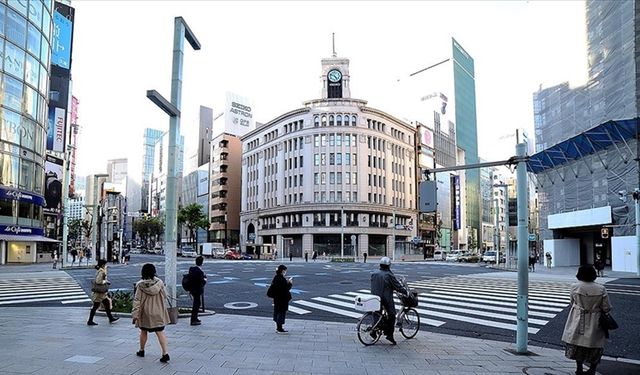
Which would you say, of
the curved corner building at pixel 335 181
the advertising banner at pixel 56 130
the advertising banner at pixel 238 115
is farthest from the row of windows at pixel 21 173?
the advertising banner at pixel 238 115

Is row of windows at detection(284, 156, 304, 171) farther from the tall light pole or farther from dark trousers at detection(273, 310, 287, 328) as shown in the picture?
dark trousers at detection(273, 310, 287, 328)

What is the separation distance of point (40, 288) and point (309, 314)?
15.3 m

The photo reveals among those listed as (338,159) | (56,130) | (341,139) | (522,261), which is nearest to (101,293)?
(522,261)

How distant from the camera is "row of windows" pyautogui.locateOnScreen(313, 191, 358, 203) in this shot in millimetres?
76875

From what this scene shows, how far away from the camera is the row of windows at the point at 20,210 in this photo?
46.3 m

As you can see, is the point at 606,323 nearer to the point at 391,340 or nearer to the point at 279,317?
the point at 391,340

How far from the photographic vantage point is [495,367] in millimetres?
7582

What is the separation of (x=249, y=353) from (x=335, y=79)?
262ft

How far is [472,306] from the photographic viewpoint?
49.9 ft

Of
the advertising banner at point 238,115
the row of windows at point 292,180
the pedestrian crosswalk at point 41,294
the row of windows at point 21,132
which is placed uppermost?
the advertising banner at point 238,115

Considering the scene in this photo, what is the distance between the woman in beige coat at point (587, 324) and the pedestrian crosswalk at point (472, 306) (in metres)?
4.70

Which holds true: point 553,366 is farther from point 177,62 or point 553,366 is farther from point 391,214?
point 391,214

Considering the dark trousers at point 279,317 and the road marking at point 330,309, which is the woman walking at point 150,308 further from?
the road marking at point 330,309

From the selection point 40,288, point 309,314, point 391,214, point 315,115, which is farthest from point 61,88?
point 309,314
